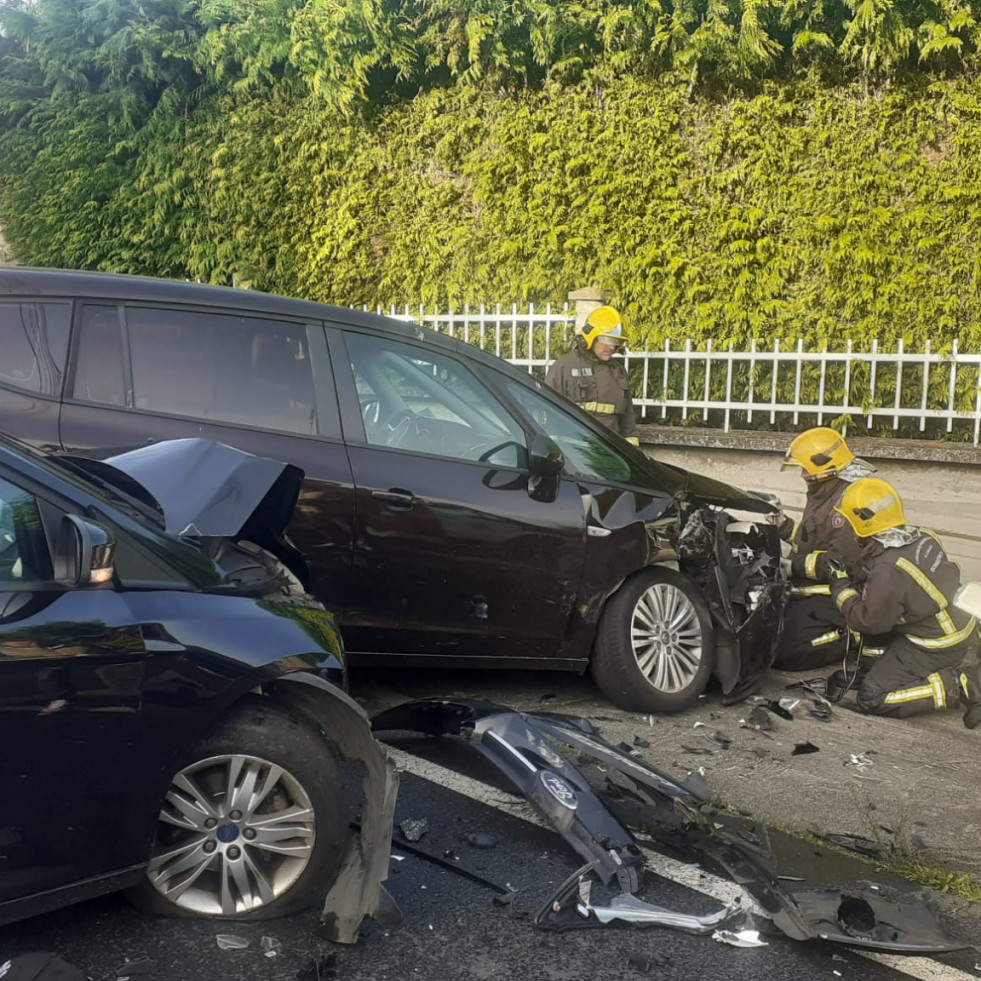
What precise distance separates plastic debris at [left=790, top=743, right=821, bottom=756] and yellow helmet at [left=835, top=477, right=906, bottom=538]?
128cm

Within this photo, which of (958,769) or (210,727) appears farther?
(958,769)

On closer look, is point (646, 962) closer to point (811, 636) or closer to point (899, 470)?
point (811, 636)

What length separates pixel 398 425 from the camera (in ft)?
17.0

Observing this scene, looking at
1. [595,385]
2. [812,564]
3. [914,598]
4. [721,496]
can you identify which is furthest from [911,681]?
[595,385]

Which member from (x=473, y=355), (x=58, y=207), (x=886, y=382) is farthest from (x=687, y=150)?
(x=58, y=207)

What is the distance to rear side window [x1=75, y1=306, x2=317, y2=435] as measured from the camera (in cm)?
476

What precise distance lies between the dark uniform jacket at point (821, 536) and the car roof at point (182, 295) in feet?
7.89

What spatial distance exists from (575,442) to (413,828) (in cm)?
228

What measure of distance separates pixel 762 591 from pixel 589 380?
9.78 feet

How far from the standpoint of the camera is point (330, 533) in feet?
16.0

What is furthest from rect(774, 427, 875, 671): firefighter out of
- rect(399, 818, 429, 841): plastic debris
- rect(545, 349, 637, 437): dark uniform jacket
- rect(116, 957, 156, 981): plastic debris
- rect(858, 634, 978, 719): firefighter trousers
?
rect(116, 957, 156, 981): plastic debris

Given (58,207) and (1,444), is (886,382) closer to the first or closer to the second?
(1,444)

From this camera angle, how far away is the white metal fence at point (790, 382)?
8.91m

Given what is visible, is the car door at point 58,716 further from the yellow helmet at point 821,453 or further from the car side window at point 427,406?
the yellow helmet at point 821,453
